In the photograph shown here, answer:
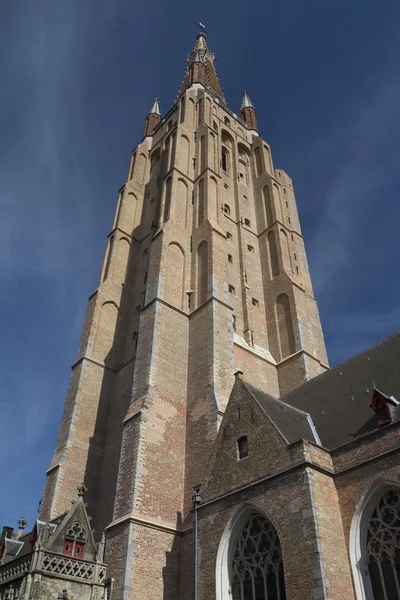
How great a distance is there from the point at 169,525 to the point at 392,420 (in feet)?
27.2

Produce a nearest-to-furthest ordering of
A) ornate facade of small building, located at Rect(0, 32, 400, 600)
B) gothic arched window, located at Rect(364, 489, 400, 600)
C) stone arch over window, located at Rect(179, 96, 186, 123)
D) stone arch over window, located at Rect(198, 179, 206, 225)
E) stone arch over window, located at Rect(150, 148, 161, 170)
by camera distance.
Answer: gothic arched window, located at Rect(364, 489, 400, 600) < ornate facade of small building, located at Rect(0, 32, 400, 600) < stone arch over window, located at Rect(198, 179, 206, 225) < stone arch over window, located at Rect(179, 96, 186, 123) < stone arch over window, located at Rect(150, 148, 161, 170)

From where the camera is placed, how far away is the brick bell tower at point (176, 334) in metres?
17.0

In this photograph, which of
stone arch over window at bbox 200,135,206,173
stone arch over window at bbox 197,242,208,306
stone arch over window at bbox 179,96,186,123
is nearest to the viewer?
stone arch over window at bbox 197,242,208,306

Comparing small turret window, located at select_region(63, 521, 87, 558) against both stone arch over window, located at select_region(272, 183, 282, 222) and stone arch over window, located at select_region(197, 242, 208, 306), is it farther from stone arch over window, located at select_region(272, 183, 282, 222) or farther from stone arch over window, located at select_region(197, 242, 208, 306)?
stone arch over window, located at select_region(272, 183, 282, 222)

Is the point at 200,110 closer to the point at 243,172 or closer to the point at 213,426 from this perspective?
the point at 243,172

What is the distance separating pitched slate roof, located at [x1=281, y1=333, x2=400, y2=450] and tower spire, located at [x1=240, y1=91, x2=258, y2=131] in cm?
2953

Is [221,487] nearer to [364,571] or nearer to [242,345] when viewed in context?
[364,571]

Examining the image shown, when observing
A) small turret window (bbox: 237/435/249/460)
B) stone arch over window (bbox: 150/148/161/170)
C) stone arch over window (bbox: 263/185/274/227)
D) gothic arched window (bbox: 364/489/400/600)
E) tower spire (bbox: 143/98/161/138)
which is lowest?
gothic arched window (bbox: 364/489/400/600)

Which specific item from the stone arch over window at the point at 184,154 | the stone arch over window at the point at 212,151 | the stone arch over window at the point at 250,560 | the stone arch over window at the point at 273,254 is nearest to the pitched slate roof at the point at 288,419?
the stone arch over window at the point at 250,560

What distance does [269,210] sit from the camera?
33.0 meters

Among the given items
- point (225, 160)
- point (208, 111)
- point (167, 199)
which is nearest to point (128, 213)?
point (167, 199)

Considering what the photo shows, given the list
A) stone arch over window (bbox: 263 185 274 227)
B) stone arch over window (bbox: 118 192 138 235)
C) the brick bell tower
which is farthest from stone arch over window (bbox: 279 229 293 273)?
stone arch over window (bbox: 118 192 138 235)

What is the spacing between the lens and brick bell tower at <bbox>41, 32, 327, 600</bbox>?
1697cm

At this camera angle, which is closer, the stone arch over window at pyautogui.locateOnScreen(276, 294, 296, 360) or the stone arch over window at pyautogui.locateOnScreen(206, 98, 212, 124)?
the stone arch over window at pyautogui.locateOnScreen(276, 294, 296, 360)
